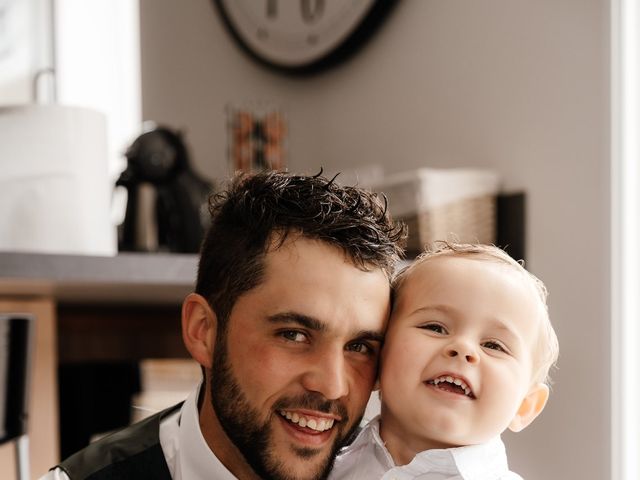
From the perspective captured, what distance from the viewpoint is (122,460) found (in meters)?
1.27

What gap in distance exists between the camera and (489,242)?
1.96 metres

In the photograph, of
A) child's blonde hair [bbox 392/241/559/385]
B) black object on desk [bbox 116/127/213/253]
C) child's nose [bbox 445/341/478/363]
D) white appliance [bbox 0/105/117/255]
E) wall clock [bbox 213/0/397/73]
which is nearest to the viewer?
child's nose [bbox 445/341/478/363]

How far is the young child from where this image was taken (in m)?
1.15

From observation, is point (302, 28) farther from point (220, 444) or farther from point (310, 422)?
point (310, 422)

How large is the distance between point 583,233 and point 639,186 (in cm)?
14

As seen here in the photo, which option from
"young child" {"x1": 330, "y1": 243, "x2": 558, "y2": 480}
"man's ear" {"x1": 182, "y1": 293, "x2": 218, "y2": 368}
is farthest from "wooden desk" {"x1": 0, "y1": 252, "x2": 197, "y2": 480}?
"young child" {"x1": 330, "y1": 243, "x2": 558, "y2": 480}

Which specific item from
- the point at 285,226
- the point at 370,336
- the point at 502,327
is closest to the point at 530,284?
the point at 502,327

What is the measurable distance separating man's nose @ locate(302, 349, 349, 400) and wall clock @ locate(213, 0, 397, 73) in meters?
1.45

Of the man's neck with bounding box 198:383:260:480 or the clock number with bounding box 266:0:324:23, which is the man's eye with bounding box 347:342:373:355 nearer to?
the man's neck with bounding box 198:383:260:480

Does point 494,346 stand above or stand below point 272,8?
below

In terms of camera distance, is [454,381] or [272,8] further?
[272,8]

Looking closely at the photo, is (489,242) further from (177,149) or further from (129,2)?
(129,2)

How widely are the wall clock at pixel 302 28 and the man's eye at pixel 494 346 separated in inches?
56.2

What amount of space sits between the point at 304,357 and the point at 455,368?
0.20m
